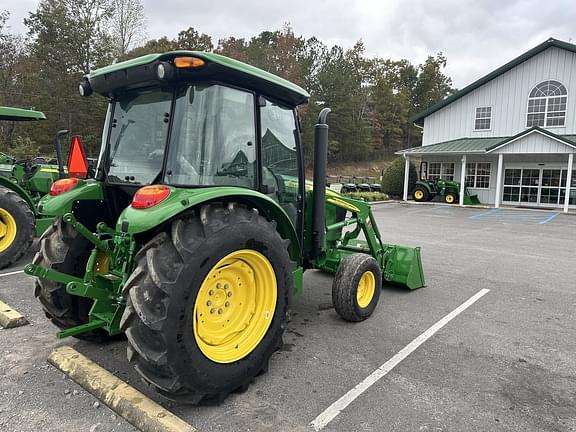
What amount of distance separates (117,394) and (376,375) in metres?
1.95

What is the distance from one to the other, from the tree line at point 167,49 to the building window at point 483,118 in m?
7.57

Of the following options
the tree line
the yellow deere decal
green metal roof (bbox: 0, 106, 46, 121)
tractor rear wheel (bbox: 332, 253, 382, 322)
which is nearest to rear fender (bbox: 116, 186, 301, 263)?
tractor rear wheel (bbox: 332, 253, 382, 322)

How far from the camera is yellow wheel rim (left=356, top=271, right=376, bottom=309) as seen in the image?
457cm

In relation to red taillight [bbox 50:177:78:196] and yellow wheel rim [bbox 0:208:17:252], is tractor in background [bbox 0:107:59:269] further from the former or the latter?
red taillight [bbox 50:177:78:196]

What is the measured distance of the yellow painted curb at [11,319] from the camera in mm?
4082

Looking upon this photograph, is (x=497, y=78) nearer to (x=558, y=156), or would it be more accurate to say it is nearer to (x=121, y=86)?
(x=558, y=156)

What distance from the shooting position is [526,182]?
21.8m

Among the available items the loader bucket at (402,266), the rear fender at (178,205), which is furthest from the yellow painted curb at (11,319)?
the loader bucket at (402,266)

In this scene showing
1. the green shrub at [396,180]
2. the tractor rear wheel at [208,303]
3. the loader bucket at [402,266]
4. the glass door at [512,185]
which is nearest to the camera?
the tractor rear wheel at [208,303]

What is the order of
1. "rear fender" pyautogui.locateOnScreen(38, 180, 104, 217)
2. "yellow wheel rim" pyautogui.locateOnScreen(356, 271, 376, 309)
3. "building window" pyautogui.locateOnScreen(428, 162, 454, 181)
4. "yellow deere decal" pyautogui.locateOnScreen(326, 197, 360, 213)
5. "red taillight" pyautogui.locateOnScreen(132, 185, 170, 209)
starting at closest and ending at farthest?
1. "red taillight" pyautogui.locateOnScreen(132, 185, 170, 209)
2. "rear fender" pyautogui.locateOnScreen(38, 180, 104, 217)
3. "yellow wheel rim" pyautogui.locateOnScreen(356, 271, 376, 309)
4. "yellow deere decal" pyautogui.locateOnScreen(326, 197, 360, 213)
5. "building window" pyautogui.locateOnScreen(428, 162, 454, 181)

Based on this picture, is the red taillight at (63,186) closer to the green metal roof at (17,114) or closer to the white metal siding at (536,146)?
the green metal roof at (17,114)

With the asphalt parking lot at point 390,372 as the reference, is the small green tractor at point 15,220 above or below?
above

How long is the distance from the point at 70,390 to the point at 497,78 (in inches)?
976

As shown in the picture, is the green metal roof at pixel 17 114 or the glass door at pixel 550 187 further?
the glass door at pixel 550 187
